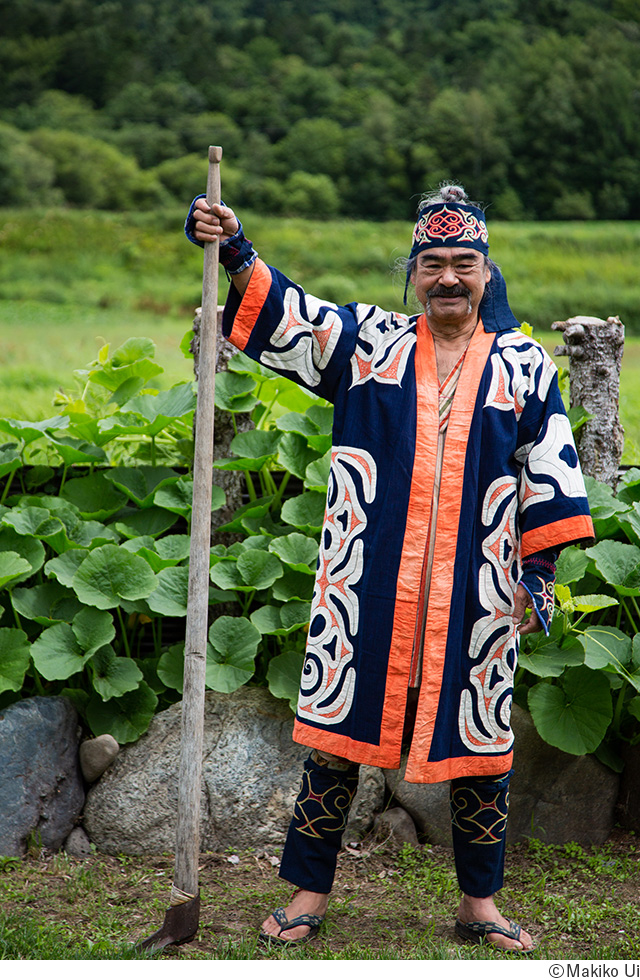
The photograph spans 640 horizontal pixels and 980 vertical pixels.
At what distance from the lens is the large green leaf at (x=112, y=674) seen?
2559 mm

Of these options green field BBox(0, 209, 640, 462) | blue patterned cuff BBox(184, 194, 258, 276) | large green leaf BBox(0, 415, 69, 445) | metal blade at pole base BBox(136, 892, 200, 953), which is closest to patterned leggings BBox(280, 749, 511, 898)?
metal blade at pole base BBox(136, 892, 200, 953)

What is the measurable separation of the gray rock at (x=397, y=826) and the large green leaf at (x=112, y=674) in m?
0.81

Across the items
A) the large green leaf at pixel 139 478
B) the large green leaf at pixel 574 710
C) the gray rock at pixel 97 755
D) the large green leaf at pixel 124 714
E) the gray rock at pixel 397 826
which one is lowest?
the gray rock at pixel 397 826

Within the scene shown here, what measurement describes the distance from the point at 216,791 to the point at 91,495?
3.42ft

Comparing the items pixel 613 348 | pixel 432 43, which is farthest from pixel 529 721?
pixel 432 43

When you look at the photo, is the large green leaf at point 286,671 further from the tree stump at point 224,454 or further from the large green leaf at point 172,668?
the tree stump at point 224,454

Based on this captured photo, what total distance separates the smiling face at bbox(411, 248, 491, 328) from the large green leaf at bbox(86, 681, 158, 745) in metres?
1.42

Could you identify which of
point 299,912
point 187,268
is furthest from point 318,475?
point 187,268

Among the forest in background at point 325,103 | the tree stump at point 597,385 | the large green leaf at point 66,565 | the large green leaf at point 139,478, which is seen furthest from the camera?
the forest in background at point 325,103

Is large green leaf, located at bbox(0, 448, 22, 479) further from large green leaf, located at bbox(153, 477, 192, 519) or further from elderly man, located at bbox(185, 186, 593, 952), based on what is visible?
elderly man, located at bbox(185, 186, 593, 952)

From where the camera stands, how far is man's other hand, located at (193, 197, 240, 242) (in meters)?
1.87

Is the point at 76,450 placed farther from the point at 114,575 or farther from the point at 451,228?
the point at 451,228

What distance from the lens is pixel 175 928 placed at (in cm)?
191

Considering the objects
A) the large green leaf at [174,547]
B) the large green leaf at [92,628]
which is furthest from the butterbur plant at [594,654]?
the large green leaf at [92,628]
